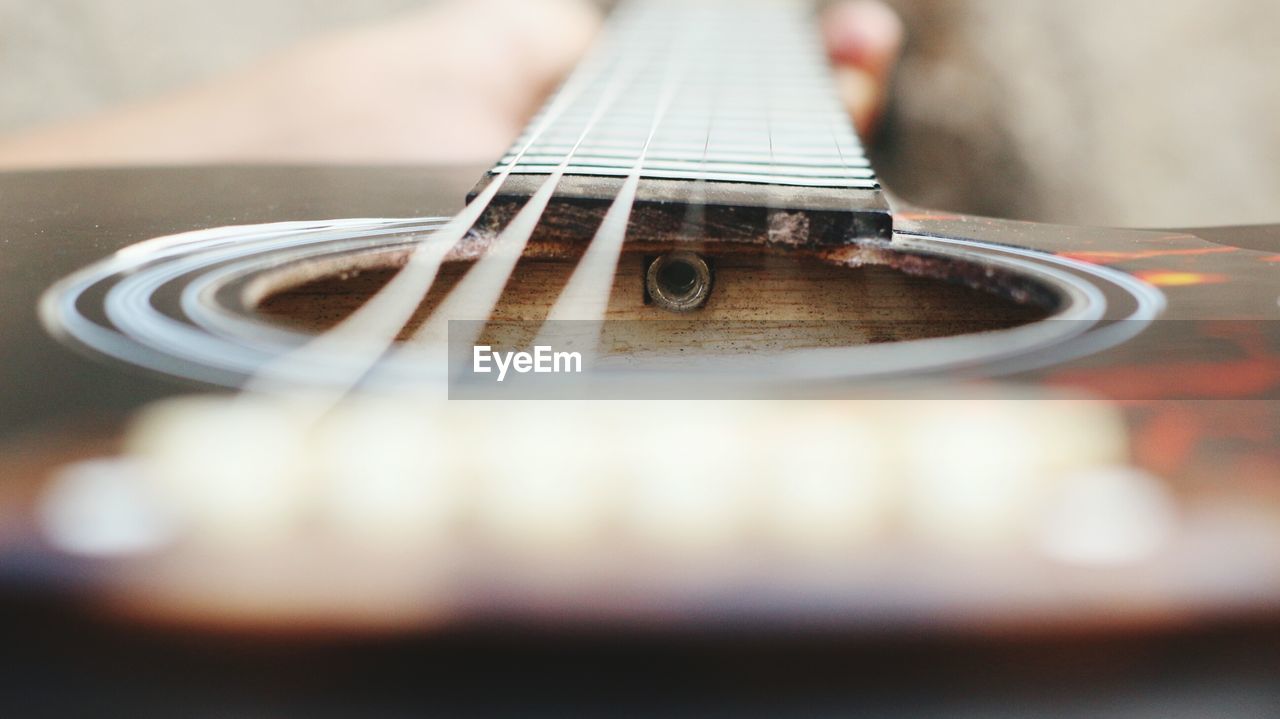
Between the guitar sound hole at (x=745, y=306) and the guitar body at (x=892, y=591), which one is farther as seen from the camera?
the guitar sound hole at (x=745, y=306)

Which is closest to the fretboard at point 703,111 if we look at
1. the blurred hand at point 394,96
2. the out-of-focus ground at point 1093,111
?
the blurred hand at point 394,96

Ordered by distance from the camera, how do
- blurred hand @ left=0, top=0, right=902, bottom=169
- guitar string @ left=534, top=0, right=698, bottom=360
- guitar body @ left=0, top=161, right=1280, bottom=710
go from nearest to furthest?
guitar body @ left=0, top=161, right=1280, bottom=710 → guitar string @ left=534, top=0, right=698, bottom=360 → blurred hand @ left=0, top=0, right=902, bottom=169

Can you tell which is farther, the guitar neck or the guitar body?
the guitar neck

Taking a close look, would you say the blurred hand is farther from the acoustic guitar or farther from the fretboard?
the acoustic guitar

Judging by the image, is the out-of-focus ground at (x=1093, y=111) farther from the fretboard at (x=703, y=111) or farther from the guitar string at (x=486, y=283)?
the guitar string at (x=486, y=283)

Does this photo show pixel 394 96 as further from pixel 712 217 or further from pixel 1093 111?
pixel 1093 111

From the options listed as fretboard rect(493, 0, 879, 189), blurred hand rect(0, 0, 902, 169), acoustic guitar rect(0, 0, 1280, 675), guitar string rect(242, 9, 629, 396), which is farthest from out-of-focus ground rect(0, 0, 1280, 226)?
acoustic guitar rect(0, 0, 1280, 675)

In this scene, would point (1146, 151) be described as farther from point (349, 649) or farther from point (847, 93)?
point (349, 649)
